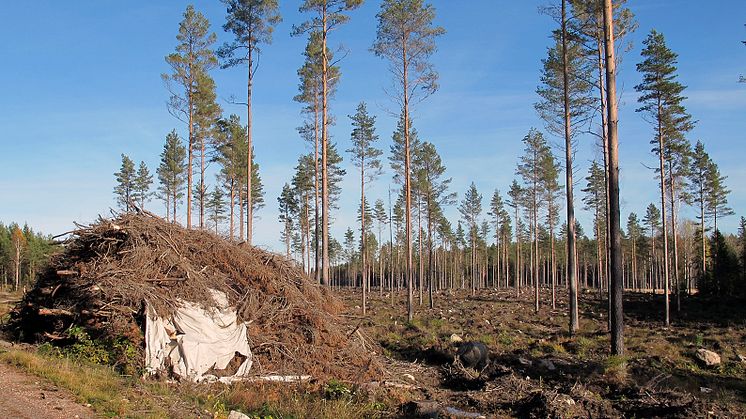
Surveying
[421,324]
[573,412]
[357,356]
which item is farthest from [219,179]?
[573,412]

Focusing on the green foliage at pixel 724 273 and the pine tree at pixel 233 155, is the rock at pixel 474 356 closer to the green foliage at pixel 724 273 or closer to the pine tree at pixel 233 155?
the pine tree at pixel 233 155

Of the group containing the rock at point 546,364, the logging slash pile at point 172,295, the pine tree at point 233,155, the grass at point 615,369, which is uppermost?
the pine tree at point 233,155

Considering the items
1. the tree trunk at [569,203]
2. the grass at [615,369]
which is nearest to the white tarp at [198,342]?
the grass at [615,369]

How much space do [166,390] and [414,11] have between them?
17783 mm

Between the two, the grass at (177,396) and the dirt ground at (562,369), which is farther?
the dirt ground at (562,369)

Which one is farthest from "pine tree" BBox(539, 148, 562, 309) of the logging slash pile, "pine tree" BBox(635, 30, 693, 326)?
the logging slash pile

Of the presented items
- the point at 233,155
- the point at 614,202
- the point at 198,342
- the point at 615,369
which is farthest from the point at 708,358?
the point at 233,155

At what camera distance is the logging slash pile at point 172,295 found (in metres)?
10.4

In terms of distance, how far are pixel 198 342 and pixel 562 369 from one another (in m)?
9.08

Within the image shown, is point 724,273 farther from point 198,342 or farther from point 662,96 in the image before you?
point 198,342

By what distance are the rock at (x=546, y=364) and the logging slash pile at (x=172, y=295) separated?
15.2 ft

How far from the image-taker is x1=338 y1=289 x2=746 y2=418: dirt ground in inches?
360

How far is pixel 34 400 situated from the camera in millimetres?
6969

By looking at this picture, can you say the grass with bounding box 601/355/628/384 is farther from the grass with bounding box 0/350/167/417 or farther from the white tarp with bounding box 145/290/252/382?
the grass with bounding box 0/350/167/417
